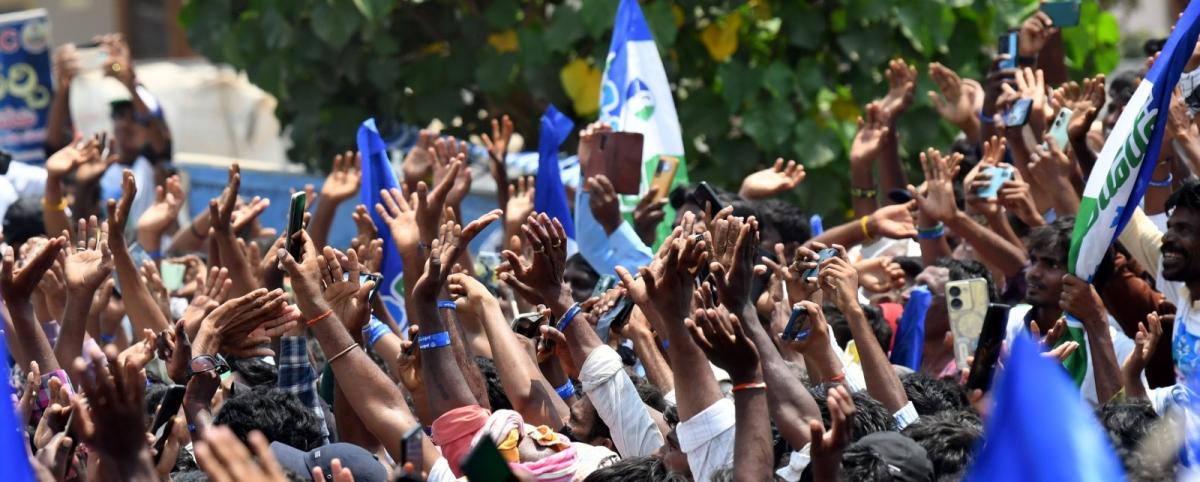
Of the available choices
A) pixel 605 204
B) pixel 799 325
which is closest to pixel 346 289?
pixel 799 325

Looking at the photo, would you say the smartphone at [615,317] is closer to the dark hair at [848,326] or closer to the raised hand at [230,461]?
the dark hair at [848,326]

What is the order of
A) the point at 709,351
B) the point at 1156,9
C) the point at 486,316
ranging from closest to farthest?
the point at 709,351, the point at 486,316, the point at 1156,9

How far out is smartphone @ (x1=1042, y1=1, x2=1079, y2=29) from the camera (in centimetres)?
714

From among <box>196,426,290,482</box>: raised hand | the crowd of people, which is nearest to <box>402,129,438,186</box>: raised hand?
the crowd of people

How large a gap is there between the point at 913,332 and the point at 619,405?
5.56 feet

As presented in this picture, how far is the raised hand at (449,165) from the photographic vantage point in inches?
264

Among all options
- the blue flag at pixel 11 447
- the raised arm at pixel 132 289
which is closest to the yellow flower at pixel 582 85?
the raised arm at pixel 132 289

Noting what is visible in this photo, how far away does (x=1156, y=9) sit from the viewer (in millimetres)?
17062

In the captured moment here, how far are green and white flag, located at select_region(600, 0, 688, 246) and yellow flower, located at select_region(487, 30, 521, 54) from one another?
1549 millimetres

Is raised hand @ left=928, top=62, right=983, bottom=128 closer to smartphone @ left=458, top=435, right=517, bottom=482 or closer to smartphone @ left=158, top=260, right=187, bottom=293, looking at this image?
smartphone @ left=158, top=260, right=187, bottom=293

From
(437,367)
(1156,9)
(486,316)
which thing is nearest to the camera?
(437,367)

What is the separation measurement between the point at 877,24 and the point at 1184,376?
13.9 feet

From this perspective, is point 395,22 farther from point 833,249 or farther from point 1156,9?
point 1156,9

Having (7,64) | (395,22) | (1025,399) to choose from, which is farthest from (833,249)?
(7,64)
